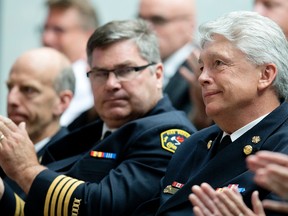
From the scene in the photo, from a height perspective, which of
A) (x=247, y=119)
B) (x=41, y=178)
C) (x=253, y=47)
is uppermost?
(x=253, y=47)

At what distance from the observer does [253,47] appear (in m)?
3.67

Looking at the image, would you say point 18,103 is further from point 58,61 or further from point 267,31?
point 267,31

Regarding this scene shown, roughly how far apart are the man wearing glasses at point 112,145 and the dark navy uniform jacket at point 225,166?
29 centimetres

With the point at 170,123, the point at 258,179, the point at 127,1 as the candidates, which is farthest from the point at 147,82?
the point at 127,1

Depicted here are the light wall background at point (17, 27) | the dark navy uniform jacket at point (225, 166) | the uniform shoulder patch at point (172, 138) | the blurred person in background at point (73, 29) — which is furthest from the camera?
the light wall background at point (17, 27)

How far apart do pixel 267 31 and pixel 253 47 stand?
0.09 m

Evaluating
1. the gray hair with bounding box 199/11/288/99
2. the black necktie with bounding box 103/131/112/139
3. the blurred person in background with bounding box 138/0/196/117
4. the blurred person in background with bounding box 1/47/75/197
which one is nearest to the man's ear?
the gray hair with bounding box 199/11/288/99

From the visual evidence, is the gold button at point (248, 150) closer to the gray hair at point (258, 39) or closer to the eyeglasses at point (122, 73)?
the gray hair at point (258, 39)

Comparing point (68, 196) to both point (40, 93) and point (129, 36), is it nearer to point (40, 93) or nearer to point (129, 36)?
point (129, 36)

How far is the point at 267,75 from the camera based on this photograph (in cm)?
370

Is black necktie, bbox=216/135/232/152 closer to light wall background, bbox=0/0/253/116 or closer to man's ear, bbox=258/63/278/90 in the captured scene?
man's ear, bbox=258/63/278/90

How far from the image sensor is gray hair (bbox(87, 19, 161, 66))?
4512 mm

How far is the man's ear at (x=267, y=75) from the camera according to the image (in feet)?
12.1

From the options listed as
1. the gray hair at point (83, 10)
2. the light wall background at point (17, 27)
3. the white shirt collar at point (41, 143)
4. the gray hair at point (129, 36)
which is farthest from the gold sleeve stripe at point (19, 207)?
the light wall background at point (17, 27)
